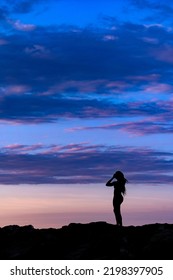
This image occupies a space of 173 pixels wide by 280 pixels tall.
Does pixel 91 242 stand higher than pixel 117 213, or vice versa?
pixel 117 213

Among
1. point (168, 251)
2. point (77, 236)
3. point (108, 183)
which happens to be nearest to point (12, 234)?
point (77, 236)

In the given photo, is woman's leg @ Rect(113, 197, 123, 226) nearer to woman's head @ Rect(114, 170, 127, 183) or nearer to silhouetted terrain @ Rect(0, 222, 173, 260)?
silhouetted terrain @ Rect(0, 222, 173, 260)

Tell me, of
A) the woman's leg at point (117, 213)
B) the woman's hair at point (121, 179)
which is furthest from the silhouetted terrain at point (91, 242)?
the woman's hair at point (121, 179)

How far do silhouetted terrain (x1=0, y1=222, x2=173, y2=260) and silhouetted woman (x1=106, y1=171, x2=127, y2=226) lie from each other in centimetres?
81

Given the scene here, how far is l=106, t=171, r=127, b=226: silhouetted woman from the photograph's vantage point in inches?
1145

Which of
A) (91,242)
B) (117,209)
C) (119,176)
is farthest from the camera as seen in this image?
(117,209)

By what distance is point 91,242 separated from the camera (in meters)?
28.8

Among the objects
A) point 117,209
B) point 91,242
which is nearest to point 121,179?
point 117,209

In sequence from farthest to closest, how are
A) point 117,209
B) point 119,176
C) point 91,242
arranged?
point 117,209, point 119,176, point 91,242

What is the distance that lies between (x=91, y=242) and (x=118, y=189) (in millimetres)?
2483

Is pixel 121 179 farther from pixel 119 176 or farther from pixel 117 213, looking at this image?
pixel 117 213

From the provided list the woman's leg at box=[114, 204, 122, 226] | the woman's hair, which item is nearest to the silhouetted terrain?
the woman's leg at box=[114, 204, 122, 226]

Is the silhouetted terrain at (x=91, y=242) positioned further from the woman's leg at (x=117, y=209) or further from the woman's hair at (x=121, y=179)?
the woman's hair at (x=121, y=179)
